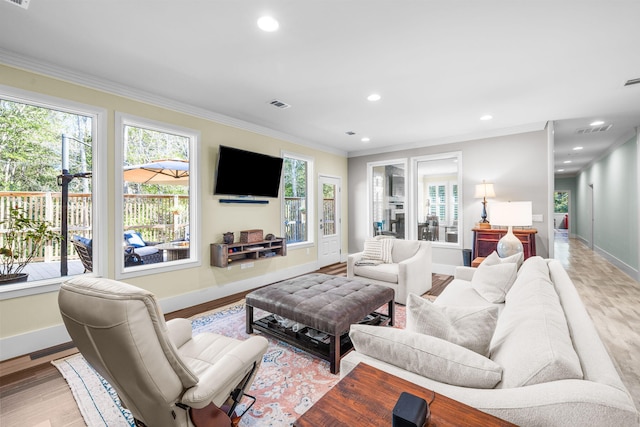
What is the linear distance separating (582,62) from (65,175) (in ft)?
16.3

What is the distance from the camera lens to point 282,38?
227 centimetres

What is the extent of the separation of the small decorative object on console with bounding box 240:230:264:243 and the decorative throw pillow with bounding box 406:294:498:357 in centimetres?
324

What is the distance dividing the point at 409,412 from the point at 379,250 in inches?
141

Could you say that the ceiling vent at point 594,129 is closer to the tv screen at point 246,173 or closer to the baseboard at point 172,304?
the tv screen at point 246,173

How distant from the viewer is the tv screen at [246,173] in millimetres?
4035

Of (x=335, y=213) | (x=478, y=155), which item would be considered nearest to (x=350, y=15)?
(x=478, y=155)

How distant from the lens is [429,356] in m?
1.08

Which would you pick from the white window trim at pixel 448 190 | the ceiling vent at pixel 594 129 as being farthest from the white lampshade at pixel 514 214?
the ceiling vent at pixel 594 129

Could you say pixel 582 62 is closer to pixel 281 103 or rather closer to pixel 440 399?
pixel 281 103

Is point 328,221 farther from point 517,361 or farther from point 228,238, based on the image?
point 517,361

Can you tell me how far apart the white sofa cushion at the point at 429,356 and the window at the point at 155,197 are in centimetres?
303

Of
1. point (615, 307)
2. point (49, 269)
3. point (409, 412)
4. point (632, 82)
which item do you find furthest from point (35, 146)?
point (615, 307)

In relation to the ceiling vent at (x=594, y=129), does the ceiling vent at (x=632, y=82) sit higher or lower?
lower

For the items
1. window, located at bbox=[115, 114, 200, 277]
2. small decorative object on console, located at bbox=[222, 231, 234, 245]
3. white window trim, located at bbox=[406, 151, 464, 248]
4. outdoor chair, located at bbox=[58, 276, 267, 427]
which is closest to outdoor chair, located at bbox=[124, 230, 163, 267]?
window, located at bbox=[115, 114, 200, 277]
